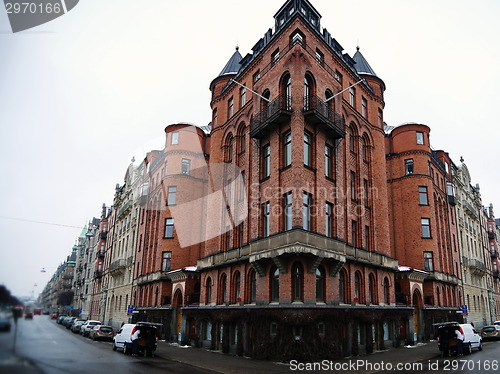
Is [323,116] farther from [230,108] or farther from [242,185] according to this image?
[230,108]

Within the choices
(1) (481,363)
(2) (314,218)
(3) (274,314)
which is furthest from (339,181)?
(1) (481,363)

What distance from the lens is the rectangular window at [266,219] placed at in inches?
897

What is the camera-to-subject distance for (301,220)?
20.5 m

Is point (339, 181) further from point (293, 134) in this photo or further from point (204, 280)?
point (204, 280)

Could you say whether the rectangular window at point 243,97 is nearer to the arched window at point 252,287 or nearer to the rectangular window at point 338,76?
the rectangular window at point 338,76

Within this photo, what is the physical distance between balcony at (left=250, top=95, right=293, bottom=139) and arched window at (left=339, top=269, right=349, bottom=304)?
33.1 feet

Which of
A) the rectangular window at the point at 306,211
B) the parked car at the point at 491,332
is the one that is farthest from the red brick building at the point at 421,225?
the rectangular window at the point at 306,211

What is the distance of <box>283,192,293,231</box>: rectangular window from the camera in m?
21.4

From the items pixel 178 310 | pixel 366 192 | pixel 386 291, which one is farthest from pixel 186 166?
pixel 386 291

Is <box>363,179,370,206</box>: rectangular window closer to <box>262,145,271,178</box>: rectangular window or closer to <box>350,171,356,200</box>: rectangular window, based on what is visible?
<box>350,171,356,200</box>: rectangular window

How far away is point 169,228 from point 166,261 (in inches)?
121

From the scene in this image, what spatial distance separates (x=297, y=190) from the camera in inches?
832

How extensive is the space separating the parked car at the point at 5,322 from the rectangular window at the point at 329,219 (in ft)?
58.4

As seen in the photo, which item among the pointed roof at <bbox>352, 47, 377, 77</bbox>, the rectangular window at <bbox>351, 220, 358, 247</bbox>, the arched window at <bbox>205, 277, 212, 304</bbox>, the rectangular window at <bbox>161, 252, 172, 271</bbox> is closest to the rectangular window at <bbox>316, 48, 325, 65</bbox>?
the pointed roof at <bbox>352, 47, 377, 77</bbox>
